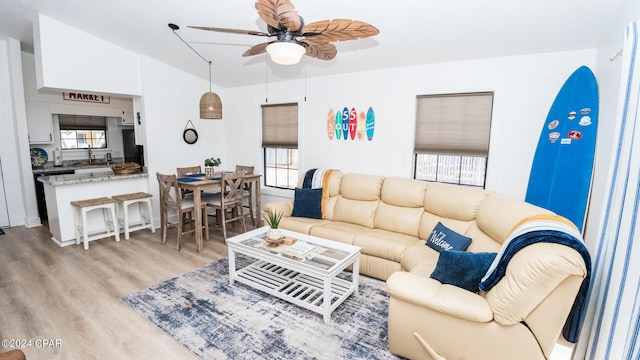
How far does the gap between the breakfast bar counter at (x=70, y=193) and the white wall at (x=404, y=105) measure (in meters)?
2.06

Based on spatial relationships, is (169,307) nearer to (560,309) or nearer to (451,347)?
(451,347)

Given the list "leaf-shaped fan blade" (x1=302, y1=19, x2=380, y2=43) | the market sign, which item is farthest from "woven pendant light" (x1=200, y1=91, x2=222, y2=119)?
the market sign

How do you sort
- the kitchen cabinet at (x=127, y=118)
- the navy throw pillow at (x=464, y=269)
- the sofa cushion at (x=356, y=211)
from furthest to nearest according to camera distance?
1. the kitchen cabinet at (x=127, y=118)
2. the sofa cushion at (x=356, y=211)
3. the navy throw pillow at (x=464, y=269)

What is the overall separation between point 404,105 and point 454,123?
65 cm

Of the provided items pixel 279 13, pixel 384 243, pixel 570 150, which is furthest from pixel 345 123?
pixel 279 13

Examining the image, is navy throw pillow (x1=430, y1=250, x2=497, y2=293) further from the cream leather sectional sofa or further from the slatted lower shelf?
the slatted lower shelf

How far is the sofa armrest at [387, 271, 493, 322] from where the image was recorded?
176cm

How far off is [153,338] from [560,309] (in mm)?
2675

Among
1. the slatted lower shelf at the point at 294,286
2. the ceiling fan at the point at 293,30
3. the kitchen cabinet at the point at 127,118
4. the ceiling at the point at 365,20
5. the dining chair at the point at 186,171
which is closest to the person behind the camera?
the ceiling fan at the point at 293,30

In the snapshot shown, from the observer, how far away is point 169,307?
2.69 m

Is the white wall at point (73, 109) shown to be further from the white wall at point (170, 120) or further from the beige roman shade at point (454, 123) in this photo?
the beige roman shade at point (454, 123)

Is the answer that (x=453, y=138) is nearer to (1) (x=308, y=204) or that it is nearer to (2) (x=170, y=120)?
(1) (x=308, y=204)

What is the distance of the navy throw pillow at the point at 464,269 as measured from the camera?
6.47 ft

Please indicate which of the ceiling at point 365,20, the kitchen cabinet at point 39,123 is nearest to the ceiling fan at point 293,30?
the ceiling at point 365,20
